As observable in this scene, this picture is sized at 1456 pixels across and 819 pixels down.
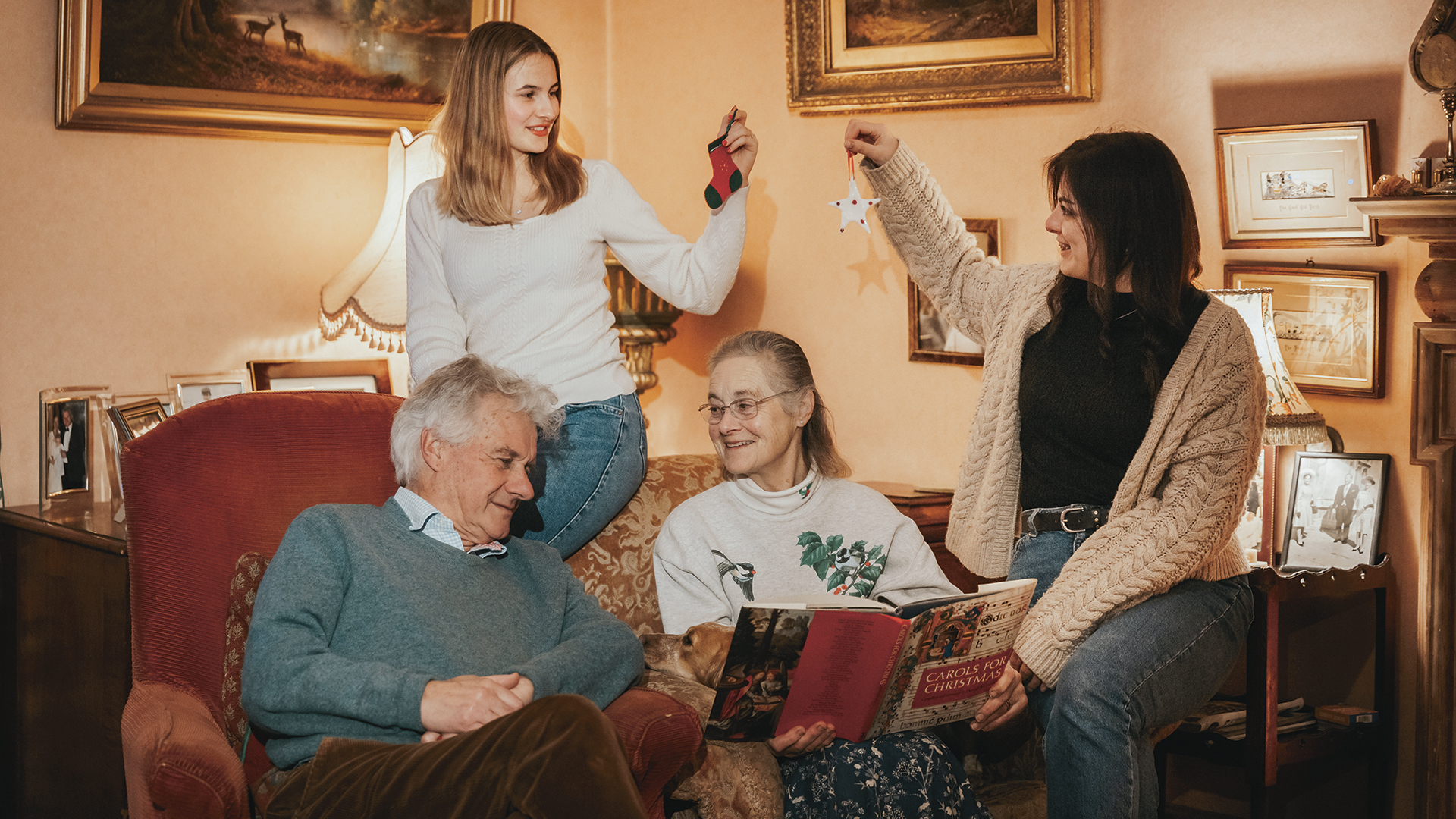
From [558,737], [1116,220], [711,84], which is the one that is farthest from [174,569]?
[711,84]

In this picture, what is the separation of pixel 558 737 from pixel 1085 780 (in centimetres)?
91

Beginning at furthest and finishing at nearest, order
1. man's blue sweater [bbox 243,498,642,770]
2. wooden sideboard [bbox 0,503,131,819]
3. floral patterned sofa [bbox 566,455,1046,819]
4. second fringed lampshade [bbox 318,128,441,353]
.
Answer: second fringed lampshade [bbox 318,128,441,353] < wooden sideboard [bbox 0,503,131,819] < floral patterned sofa [bbox 566,455,1046,819] < man's blue sweater [bbox 243,498,642,770]

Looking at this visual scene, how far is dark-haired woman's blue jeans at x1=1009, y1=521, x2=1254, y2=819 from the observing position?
1.92m

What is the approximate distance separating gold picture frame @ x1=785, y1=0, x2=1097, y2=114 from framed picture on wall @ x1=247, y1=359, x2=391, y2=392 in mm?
1402

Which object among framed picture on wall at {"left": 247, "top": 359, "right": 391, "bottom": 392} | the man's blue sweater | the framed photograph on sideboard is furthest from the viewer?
framed picture on wall at {"left": 247, "top": 359, "right": 391, "bottom": 392}

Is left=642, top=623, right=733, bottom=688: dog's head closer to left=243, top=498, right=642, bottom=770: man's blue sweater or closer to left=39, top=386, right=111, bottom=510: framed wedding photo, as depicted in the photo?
left=243, top=498, right=642, bottom=770: man's blue sweater

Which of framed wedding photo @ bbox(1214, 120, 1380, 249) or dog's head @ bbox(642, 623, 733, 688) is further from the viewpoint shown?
framed wedding photo @ bbox(1214, 120, 1380, 249)

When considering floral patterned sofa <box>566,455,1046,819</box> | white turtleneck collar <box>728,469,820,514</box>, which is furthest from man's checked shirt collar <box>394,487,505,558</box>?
white turtleneck collar <box>728,469,820,514</box>

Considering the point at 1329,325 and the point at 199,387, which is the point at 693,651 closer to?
the point at 199,387

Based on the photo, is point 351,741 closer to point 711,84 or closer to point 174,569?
point 174,569

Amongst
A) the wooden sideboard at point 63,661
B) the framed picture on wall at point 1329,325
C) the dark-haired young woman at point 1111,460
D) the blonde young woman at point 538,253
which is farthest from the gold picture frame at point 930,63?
the wooden sideboard at point 63,661

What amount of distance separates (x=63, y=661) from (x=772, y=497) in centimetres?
155

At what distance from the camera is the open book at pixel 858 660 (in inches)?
66.2

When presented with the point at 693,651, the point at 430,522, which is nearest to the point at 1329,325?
the point at 693,651
